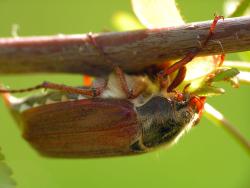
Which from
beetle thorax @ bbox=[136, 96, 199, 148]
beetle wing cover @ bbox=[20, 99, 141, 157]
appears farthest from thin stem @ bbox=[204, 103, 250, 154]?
beetle wing cover @ bbox=[20, 99, 141, 157]

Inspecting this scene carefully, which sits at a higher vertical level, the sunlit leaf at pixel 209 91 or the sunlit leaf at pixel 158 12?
the sunlit leaf at pixel 158 12

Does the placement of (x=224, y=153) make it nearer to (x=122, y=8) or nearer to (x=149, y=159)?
(x=149, y=159)

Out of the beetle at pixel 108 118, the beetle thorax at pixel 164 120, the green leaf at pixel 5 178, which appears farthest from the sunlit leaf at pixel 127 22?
the green leaf at pixel 5 178

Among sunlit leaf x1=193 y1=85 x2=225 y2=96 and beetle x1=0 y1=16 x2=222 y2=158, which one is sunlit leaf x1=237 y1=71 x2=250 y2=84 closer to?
sunlit leaf x1=193 y1=85 x2=225 y2=96

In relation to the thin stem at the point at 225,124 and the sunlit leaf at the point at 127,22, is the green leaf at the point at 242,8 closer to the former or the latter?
the thin stem at the point at 225,124

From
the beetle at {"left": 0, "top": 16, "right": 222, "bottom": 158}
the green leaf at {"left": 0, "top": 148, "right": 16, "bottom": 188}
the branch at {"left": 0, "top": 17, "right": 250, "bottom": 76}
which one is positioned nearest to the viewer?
the green leaf at {"left": 0, "top": 148, "right": 16, "bottom": 188}

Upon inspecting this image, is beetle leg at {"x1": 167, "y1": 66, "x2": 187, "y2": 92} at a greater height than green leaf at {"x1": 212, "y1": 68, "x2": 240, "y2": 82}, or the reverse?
beetle leg at {"x1": 167, "y1": 66, "x2": 187, "y2": 92}
